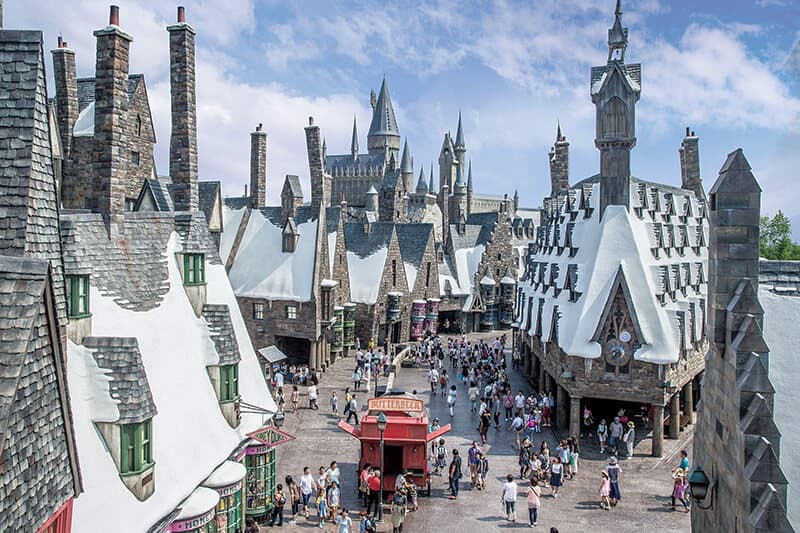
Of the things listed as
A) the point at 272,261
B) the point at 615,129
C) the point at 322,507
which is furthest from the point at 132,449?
the point at 272,261

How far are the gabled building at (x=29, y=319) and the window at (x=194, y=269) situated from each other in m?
6.80

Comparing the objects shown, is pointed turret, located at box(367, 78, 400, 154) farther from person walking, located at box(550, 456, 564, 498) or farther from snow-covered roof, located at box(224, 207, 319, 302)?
person walking, located at box(550, 456, 564, 498)

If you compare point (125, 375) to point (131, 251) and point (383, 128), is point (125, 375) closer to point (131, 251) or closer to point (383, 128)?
point (131, 251)

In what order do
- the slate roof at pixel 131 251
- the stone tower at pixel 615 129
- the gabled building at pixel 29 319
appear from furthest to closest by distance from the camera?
1. the stone tower at pixel 615 129
2. the slate roof at pixel 131 251
3. the gabled building at pixel 29 319

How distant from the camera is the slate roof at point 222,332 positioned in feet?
48.6

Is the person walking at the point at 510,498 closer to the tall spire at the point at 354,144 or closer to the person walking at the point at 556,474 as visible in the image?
the person walking at the point at 556,474

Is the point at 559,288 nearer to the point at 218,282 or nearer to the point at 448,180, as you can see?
the point at 218,282

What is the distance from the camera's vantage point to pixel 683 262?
2858cm

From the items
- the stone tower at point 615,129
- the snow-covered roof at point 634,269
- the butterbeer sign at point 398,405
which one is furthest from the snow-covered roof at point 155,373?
the stone tower at point 615,129

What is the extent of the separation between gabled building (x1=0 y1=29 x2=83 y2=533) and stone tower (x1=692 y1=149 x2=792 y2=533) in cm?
749

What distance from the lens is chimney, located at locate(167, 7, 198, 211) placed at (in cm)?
1631

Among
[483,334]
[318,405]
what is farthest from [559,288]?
[483,334]

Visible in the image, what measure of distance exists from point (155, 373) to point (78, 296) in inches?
91.6

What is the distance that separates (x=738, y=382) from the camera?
8656 mm
